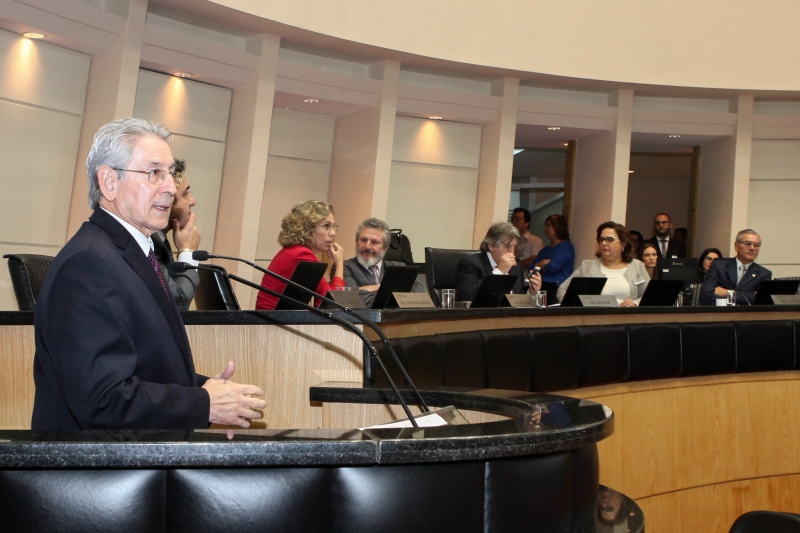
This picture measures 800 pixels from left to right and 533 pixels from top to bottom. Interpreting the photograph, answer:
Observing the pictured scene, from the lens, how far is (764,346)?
4.44 m

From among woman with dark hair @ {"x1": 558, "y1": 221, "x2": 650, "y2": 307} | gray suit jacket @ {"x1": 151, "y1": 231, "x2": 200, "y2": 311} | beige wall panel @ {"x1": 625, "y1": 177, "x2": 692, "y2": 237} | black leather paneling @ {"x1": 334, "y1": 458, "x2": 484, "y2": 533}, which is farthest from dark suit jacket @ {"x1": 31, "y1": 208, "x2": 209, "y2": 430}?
beige wall panel @ {"x1": 625, "y1": 177, "x2": 692, "y2": 237}

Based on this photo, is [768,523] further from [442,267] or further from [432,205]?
[432,205]

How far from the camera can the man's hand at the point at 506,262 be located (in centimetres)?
514

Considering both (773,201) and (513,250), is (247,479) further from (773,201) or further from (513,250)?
(773,201)

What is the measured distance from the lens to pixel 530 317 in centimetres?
354

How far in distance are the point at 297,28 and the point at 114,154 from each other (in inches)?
219

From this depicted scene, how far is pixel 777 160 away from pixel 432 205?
387cm

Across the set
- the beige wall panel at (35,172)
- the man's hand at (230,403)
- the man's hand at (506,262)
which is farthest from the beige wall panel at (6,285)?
the man's hand at (230,403)

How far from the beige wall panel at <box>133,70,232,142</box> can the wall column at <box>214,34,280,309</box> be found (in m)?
0.16

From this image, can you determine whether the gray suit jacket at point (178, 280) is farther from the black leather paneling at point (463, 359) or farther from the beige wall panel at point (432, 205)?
the beige wall panel at point (432, 205)

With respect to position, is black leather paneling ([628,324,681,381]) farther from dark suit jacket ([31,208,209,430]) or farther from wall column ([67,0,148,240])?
wall column ([67,0,148,240])

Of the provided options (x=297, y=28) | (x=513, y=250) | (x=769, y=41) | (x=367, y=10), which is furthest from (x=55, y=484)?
(x=769, y=41)

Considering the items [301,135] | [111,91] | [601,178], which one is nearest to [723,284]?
[601,178]

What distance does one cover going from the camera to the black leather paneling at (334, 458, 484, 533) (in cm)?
100
